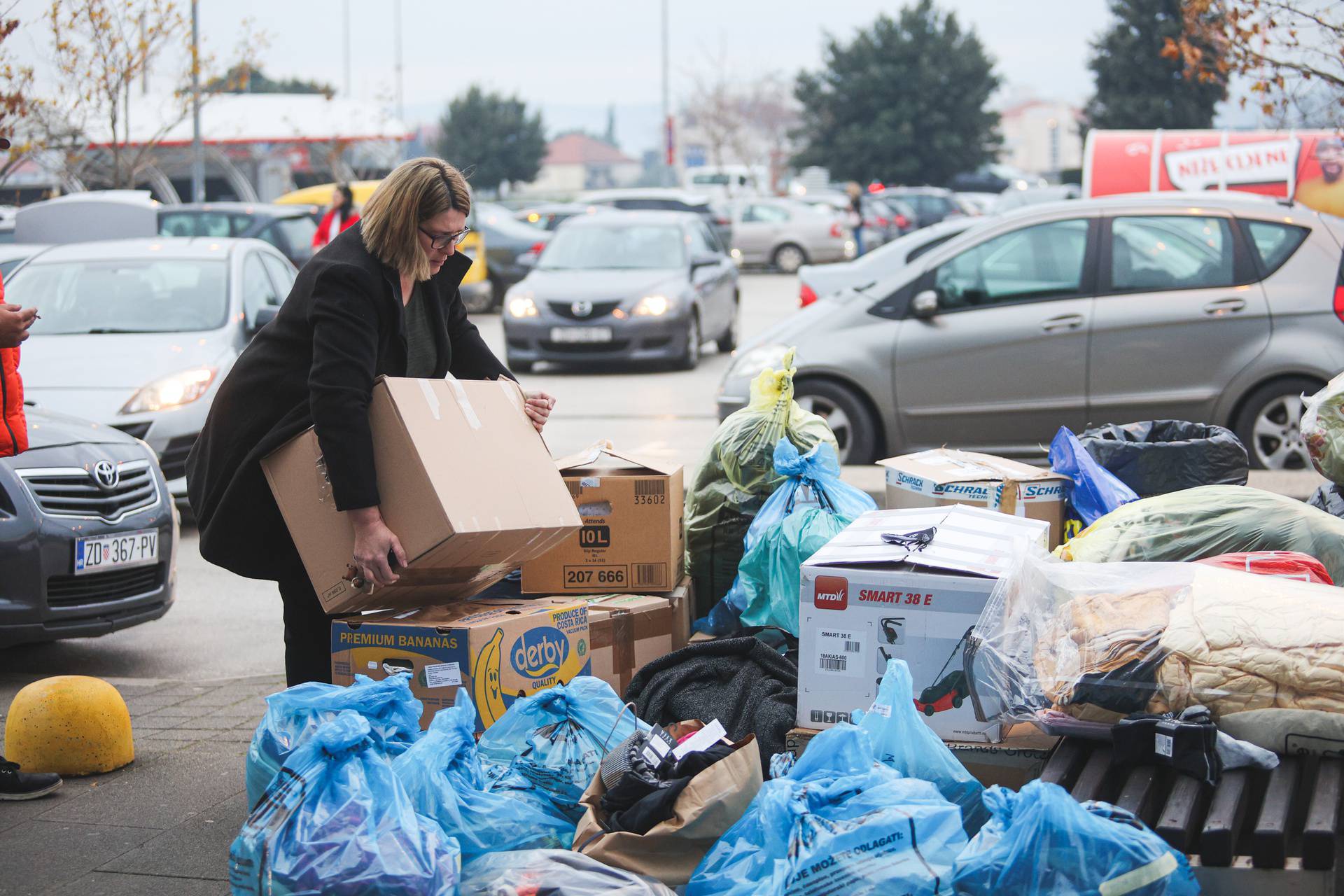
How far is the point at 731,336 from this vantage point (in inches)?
661

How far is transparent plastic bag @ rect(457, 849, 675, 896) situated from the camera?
2811mm

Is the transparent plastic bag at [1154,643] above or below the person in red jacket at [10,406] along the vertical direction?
below

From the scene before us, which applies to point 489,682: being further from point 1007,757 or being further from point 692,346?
point 692,346

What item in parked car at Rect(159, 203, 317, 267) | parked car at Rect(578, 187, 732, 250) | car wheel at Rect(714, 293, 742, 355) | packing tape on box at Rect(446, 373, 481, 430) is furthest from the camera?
parked car at Rect(578, 187, 732, 250)

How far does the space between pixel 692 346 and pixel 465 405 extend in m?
11.2

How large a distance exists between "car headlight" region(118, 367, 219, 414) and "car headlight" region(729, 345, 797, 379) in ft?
10.8

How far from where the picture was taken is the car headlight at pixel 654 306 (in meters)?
14.3

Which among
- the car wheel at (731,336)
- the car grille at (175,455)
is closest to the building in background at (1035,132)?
the car wheel at (731,336)

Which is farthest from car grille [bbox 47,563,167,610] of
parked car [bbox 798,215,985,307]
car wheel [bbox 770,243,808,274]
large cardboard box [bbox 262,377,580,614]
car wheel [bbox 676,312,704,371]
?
car wheel [bbox 770,243,808,274]

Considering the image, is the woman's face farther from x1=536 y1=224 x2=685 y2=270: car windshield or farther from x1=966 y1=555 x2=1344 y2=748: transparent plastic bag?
x1=536 y1=224 x2=685 y2=270: car windshield

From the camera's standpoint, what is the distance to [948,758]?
10.2 feet

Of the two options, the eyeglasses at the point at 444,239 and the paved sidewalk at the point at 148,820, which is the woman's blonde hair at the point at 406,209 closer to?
the eyeglasses at the point at 444,239

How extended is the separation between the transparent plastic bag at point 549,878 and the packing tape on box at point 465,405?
1.21 m

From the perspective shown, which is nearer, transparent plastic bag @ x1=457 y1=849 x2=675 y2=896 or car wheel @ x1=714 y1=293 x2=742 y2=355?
transparent plastic bag @ x1=457 y1=849 x2=675 y2=896
